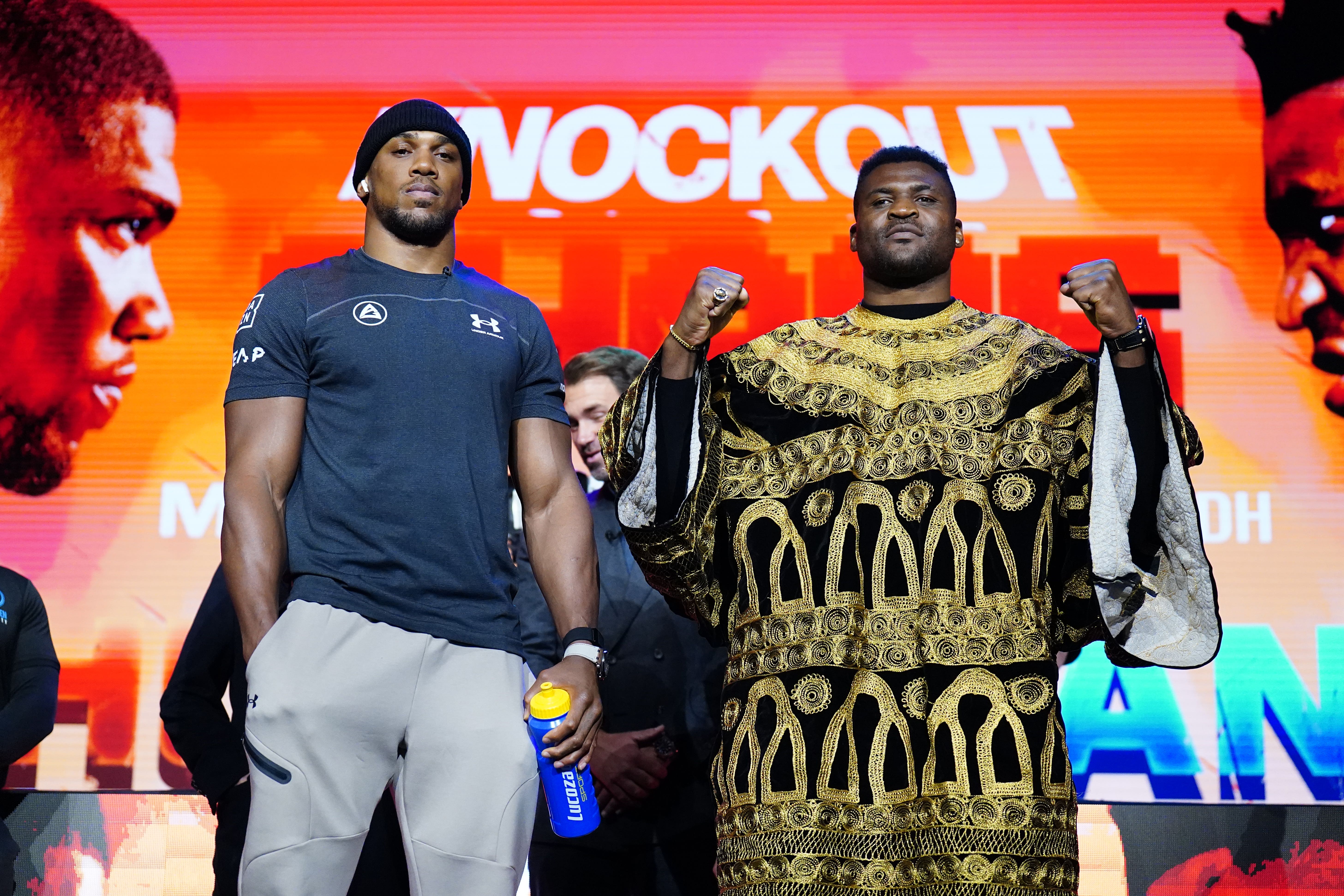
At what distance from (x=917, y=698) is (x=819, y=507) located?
37cm

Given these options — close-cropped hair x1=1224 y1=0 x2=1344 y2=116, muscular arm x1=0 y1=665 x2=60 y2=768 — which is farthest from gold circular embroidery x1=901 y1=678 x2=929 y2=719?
close-cropped hair x1=1224 y1=0 x2=1344 y2=116

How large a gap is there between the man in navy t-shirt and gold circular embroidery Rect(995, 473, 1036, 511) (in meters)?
0.70

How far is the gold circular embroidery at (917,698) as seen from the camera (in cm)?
220

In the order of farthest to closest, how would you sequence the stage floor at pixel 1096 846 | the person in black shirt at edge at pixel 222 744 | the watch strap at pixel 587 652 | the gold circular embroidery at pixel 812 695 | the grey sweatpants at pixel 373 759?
the stage floor at pixel 1096 846 < the person in black shirt at edge at pixel 222 744 < the gold circular embroidery at pixel 812 695 < the watch strap at pixel 587 652 < the grey sweatpants at pixel 373 759

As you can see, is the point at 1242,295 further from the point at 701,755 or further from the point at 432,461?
the point at 432,461

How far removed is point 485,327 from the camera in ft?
7.35

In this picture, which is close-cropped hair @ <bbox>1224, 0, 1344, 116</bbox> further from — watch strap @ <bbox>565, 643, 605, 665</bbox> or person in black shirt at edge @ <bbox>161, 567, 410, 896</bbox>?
person in black shirt at edge @ <bbox>161, 567, 410, 896</bbox>

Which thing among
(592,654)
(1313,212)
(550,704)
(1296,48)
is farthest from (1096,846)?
(1296,48)

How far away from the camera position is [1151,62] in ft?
14.3

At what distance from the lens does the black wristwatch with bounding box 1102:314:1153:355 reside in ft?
7.41

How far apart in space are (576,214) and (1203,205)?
1983 millimetres

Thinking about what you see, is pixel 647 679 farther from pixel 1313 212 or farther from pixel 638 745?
pixel 1313 212

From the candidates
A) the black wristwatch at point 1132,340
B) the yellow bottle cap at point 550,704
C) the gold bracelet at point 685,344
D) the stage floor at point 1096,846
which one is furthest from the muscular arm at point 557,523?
the stage floor at point 1096,846

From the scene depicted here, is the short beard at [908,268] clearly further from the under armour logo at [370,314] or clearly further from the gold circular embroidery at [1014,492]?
the under armour logo at [370,314]
